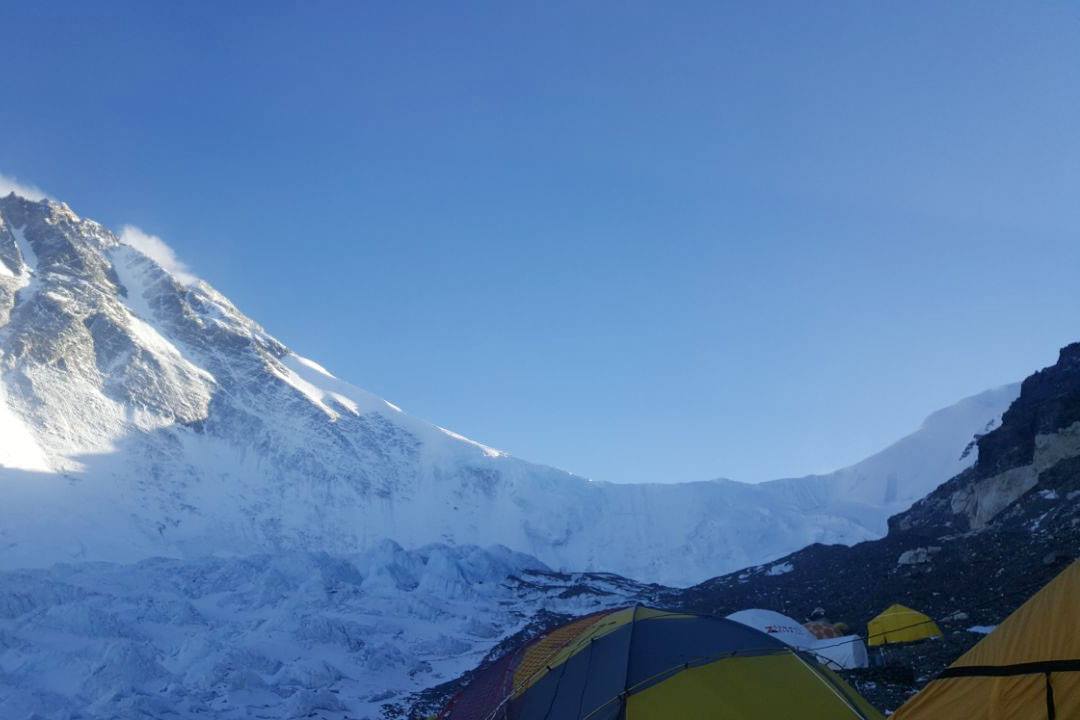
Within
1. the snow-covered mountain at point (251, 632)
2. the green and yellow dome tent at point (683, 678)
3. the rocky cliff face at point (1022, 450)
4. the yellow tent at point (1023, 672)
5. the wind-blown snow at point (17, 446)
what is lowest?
the snow-covered mountain at point (251, 632)

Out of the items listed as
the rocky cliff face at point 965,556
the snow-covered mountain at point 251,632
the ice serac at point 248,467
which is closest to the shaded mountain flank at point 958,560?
the rocky cliff face at point 965,556

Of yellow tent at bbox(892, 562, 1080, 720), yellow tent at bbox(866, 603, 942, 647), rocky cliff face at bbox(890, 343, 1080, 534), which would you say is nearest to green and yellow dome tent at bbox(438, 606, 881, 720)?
yellow tent at bbox(892, 562, 1080, 720)

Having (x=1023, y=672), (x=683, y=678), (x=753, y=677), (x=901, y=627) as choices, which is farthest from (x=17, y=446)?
(x=1023, y=672)

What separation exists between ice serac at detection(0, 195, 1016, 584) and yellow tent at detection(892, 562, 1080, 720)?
174 feet

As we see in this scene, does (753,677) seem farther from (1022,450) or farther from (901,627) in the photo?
(1022,450)

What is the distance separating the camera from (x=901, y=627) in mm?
15945

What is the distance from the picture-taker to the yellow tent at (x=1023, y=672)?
369 cm

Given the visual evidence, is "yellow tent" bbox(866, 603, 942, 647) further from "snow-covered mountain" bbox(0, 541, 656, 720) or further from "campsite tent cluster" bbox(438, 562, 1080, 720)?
"snow-covered mountain" bbox(0, 541, 656, 720)

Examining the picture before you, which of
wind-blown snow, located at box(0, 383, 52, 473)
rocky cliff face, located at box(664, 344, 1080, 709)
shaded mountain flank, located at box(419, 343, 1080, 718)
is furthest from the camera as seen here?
wind-blown snow, located at box(0, 383, 52, 473)

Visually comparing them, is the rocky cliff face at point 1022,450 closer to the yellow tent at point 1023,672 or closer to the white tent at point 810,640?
the white tent at point 810,640

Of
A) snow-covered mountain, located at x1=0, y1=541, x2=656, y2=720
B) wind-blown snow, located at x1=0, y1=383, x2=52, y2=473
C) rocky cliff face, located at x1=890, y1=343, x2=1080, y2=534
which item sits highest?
wind-blown snow, located at x1=0, y1=383, x2=52, y2=473

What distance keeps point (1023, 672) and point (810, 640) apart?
15512 mm

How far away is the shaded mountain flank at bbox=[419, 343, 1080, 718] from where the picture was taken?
15.6 m

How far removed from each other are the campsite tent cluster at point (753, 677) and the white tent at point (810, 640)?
645 centimetres
